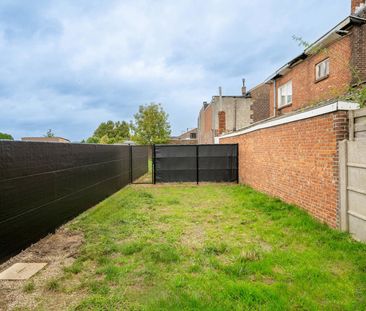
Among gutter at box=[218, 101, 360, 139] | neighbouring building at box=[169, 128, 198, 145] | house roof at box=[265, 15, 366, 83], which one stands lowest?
gutter at box=[218, 101, 360, 139]

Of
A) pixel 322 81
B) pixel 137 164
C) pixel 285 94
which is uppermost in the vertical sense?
pixel 285 94

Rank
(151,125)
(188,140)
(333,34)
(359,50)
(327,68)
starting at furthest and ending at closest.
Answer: (188,140)
(151,125)
(327,68)
(333,34)
(359,50)

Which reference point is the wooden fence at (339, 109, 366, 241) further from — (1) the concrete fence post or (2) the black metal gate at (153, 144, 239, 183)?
→ (2) the black metal gate at (153, 144, 239, 183)

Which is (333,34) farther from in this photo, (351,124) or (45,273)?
(45,273)

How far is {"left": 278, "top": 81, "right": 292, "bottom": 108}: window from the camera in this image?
12.7 meters

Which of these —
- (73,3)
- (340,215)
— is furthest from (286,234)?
(73,3)

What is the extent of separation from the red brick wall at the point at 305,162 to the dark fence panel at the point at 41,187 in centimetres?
506

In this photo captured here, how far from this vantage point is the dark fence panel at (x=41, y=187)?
354cm

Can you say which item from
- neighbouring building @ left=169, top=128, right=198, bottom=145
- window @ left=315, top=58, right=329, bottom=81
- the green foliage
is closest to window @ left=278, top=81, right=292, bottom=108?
window @ left=315, top=58, right=329, bottom=81

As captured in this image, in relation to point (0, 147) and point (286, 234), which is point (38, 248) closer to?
point (0, 147)

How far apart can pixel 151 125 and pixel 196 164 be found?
1844 centimetres

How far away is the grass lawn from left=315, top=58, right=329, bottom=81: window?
702 centimetres

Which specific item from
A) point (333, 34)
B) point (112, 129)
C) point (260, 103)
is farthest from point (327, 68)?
point (112, 129)

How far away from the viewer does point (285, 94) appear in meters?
13.2
